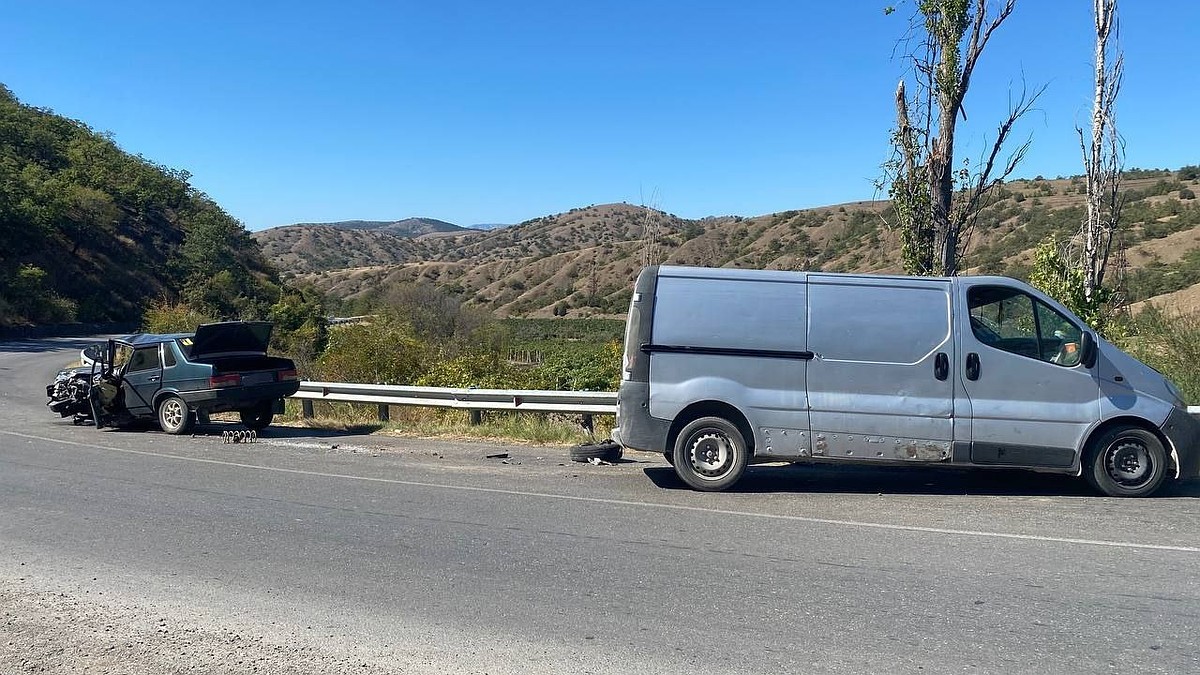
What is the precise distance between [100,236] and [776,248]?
5127cm

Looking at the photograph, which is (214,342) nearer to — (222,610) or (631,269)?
(222,610)

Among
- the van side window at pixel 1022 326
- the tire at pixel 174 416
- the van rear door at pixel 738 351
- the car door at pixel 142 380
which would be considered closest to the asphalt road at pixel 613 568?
the van rear door at pixel 738 351

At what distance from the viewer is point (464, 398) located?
14.5m

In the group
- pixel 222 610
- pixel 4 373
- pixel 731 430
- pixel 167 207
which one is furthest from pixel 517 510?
pixel 167 207

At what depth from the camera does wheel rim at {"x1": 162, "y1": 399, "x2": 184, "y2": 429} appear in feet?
46.0

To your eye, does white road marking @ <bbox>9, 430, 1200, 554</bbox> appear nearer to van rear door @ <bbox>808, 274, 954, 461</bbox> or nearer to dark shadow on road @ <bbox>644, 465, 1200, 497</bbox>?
dark shadow on road @ <bbox>644, 465, 1200, 497</bbox>

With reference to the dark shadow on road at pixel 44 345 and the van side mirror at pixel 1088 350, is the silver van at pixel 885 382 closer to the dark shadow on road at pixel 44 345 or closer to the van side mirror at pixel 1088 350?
the van side mirror at pixel 1088 350

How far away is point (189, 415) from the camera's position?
1399 cm

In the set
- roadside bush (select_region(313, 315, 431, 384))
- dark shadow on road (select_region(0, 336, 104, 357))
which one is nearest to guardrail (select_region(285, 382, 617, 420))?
roadside bush (select_region(313, 315, 431, 384))

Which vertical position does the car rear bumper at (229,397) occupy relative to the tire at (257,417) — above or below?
above

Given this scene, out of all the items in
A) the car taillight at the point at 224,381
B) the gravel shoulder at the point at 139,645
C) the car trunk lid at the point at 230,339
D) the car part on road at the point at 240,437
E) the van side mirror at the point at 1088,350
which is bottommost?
the gravel shoulder at the point at 139,645

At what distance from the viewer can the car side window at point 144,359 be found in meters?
14.3

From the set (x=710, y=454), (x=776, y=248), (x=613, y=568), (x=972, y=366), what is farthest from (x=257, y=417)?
(x=776, y=248)

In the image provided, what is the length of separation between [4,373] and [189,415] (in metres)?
17.5
